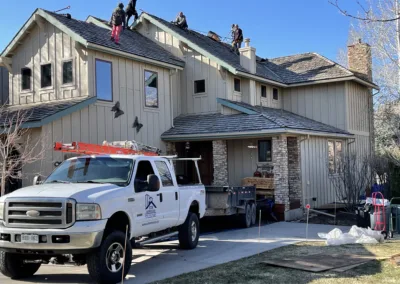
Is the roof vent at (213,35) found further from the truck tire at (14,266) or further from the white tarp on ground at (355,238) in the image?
the truck tire at (14,266)

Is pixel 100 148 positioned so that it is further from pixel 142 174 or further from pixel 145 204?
pixel 145 204

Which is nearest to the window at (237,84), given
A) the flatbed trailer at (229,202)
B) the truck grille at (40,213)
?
the flatbed trailer at (229,202)

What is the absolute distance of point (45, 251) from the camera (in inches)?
287

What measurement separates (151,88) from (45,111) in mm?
4970

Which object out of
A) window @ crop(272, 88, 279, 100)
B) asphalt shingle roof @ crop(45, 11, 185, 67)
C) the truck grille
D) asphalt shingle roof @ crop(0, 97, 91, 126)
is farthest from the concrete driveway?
window @ crop(272, 88, 279, 100)

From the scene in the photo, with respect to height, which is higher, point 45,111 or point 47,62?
point 47,62

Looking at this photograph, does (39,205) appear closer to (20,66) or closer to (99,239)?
(99,239)

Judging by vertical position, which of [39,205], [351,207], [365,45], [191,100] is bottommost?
[351,207]

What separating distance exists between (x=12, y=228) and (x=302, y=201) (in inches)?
491

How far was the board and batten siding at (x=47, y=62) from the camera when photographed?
1595 centimetres

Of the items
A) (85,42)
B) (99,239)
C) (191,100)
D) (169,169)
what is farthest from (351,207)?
(99,239)

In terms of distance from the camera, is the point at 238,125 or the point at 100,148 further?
the point at 238,125

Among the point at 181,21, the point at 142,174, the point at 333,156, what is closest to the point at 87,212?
the point at 142,174

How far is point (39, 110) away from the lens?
15.0 m
